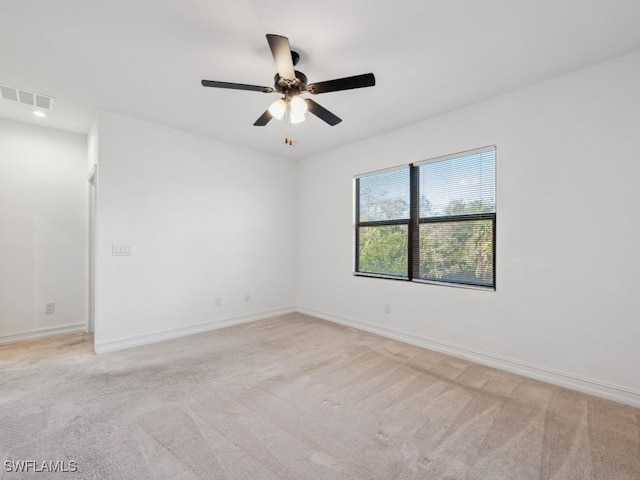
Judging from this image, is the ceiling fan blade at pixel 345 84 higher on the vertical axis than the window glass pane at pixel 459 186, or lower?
higher

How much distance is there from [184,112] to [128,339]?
8.77ft

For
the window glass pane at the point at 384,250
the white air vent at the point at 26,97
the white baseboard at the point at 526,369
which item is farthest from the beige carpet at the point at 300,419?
the white air vent at the point at 26,97

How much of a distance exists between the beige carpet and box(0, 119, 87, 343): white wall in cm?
72

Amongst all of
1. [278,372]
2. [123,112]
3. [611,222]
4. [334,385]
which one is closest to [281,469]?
[334,385]

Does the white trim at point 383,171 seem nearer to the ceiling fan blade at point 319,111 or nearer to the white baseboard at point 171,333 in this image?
the ceiling fan blade at point 319,111

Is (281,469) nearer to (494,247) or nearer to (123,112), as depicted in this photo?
(494,247)

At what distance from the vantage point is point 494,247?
2914 millimetres

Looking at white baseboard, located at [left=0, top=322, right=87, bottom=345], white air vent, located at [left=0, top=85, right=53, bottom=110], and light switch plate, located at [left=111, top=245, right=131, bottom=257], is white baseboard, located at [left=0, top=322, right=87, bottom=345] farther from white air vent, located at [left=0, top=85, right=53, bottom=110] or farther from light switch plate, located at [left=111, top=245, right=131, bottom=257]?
white air vent, located at [left=0, top=85, right=53, bottom=110]

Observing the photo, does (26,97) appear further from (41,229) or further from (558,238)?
(558,238)

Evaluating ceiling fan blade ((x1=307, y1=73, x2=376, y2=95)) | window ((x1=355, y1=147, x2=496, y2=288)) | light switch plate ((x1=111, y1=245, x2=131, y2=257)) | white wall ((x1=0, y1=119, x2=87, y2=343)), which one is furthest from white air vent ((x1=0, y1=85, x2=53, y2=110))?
window ((x1=355, y1=147, x2=496, y2=288))

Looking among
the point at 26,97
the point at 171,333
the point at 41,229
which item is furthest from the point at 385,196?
the point at 41,229

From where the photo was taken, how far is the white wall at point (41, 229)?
11.4 ft

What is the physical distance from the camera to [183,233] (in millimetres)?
3822

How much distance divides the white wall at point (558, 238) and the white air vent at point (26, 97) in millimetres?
4027
